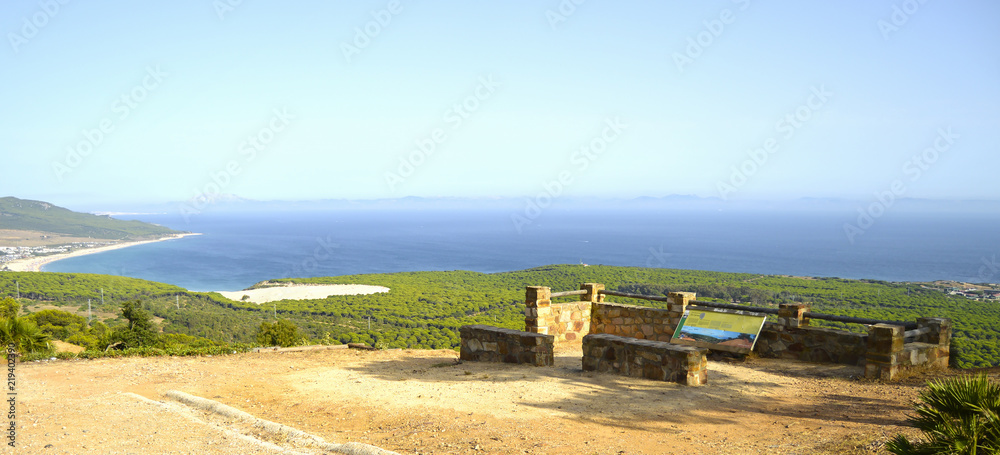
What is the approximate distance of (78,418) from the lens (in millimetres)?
6156

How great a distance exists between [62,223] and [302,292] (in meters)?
146

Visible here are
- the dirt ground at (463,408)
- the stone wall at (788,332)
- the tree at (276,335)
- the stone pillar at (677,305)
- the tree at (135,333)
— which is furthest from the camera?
the tree at (276,335)

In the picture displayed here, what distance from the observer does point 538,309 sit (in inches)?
455

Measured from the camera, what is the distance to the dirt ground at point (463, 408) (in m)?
5.42

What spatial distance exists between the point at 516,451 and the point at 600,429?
107 centimetres

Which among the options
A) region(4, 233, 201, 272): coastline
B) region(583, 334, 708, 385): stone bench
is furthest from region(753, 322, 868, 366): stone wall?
region(4, 233, 201, 272): coastline

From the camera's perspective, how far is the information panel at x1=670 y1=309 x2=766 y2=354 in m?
10.3

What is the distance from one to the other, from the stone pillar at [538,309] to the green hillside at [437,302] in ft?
44.7

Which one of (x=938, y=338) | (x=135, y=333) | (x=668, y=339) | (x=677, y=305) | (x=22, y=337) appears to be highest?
(x=677, y=305)

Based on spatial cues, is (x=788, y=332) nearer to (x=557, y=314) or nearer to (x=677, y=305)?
(x=677, y=305)

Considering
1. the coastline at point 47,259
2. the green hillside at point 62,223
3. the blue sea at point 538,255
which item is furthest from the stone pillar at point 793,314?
the green hillside at point 62,223

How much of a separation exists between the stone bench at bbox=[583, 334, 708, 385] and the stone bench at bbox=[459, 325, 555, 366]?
759mm

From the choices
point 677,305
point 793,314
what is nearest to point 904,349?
point 793,314

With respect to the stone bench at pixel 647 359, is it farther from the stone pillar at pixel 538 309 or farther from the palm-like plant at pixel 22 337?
the palm-like plant at pixel 22 337
